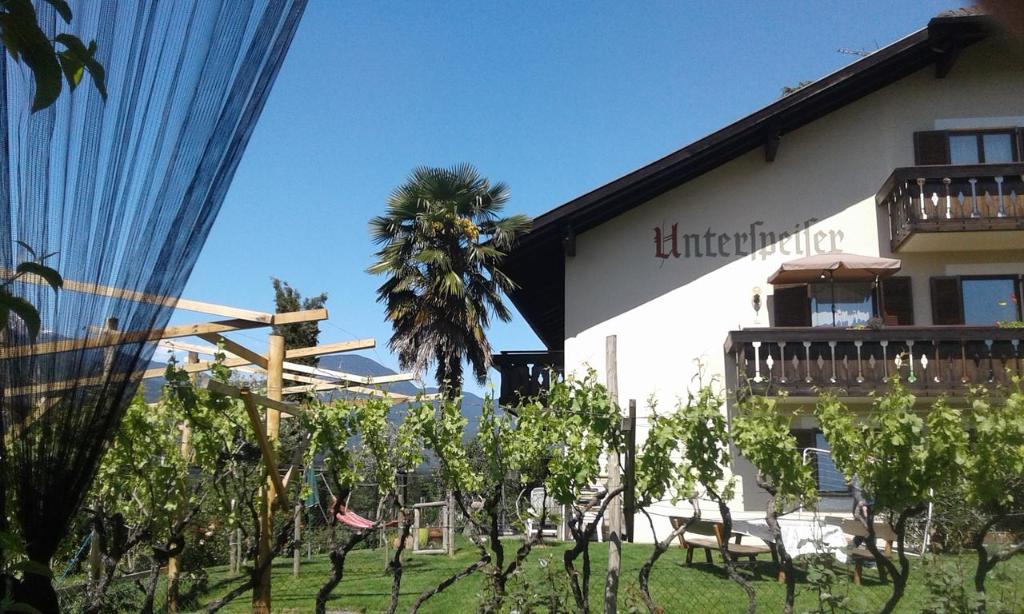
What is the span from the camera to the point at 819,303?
1597 cm

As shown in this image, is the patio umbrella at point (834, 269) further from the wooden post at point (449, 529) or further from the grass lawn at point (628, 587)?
the wooden post at point (449, 529)

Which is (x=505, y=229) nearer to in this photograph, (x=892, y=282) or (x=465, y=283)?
(x=465, y=283)

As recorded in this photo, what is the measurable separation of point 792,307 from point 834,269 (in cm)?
118

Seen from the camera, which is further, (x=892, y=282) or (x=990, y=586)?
(x=892, y=282)

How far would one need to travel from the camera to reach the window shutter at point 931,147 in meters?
16.3

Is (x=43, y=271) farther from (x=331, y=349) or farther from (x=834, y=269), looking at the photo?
(x=834, y=269)

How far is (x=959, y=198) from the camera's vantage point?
1540 centimetres

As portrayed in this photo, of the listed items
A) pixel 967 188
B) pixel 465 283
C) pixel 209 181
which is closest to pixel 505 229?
pixel 465 283

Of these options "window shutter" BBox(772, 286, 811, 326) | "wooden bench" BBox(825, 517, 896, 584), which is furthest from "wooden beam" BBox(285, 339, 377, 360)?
"window shutter" BBox(772, 286, 811, 326)

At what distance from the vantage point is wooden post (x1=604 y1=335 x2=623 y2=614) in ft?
19.7

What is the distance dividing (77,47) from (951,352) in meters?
15.6

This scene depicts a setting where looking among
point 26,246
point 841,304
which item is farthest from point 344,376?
point 841,304

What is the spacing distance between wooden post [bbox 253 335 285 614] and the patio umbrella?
1039 cm

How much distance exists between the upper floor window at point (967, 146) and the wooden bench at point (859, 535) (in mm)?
7913
